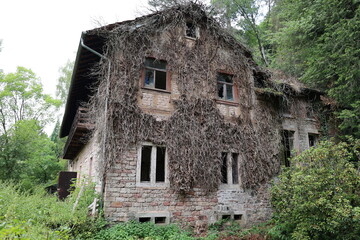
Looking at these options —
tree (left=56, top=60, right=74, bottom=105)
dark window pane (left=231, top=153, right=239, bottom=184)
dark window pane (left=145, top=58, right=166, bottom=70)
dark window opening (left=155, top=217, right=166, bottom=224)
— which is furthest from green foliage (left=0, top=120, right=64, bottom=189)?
dark window pane (left=231, top=153, right=239, bottom=184)

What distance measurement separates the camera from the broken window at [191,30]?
38.1 ft

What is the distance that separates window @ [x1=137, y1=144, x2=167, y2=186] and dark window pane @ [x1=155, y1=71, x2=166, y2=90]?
2544 millimetres

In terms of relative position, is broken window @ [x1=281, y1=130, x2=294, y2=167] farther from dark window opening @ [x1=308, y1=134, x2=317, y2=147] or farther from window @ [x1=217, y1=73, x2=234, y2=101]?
window @ [x1=217, y1=73, x2=234, y2=101]

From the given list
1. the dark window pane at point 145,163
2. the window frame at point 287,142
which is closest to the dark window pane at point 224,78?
the window frame at point 287,142

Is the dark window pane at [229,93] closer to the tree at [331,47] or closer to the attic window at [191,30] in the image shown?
the attic window at [191,30]

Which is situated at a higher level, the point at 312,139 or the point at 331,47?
Result: the point at 331,47

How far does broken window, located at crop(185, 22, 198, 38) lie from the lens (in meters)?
11.6

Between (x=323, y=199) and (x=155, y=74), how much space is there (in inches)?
278

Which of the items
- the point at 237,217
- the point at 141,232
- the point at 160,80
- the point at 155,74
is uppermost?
the point at 155,74

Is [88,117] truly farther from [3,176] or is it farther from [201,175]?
[3,176]

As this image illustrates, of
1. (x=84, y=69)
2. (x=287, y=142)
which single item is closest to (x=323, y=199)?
(x=287, y=142)

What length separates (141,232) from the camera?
7805 millimetres

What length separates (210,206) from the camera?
9.50 meters

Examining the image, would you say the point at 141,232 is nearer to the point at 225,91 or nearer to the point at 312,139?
the point at 225,91
